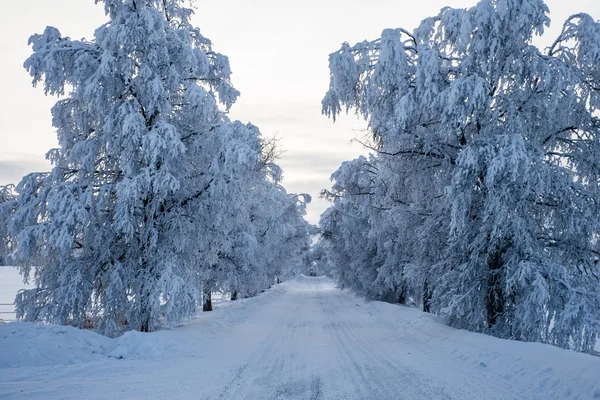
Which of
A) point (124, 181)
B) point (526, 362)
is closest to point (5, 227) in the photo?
point (124, 181)

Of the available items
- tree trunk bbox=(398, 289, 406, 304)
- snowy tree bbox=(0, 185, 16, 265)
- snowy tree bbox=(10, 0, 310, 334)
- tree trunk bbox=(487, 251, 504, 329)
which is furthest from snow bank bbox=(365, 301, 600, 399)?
tree trunk bbox=(398, 289, 406, 304)

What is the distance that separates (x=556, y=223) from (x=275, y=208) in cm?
1908

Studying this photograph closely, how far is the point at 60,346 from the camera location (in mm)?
7203

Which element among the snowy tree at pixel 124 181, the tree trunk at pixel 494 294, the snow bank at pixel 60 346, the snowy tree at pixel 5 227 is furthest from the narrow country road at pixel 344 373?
the snowy tree at pixel 5 227

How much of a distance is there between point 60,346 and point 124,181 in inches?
165

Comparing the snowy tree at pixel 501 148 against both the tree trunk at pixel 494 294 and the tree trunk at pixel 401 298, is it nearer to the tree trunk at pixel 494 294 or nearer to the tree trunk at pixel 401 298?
the tree trunk at pixel 494 294

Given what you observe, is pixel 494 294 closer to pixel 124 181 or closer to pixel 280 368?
pixel 280 368

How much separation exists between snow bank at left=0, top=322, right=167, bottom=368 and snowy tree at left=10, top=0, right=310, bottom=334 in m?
1.52

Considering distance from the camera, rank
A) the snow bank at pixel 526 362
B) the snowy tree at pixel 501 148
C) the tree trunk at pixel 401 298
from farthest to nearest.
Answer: the tree trunk at pixel 401 298 → the snowy tree at pixel 501 148 → the snow bank at pixel 526 362

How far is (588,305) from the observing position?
28.0 ft

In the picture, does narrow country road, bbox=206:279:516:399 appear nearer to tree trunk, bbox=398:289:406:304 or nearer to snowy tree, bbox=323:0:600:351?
snowy tree, bbox=323:0:600:351

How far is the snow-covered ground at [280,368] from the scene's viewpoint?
5742 mm

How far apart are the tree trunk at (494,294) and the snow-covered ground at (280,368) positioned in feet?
3.50

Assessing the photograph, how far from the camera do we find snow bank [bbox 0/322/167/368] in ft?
21.9
